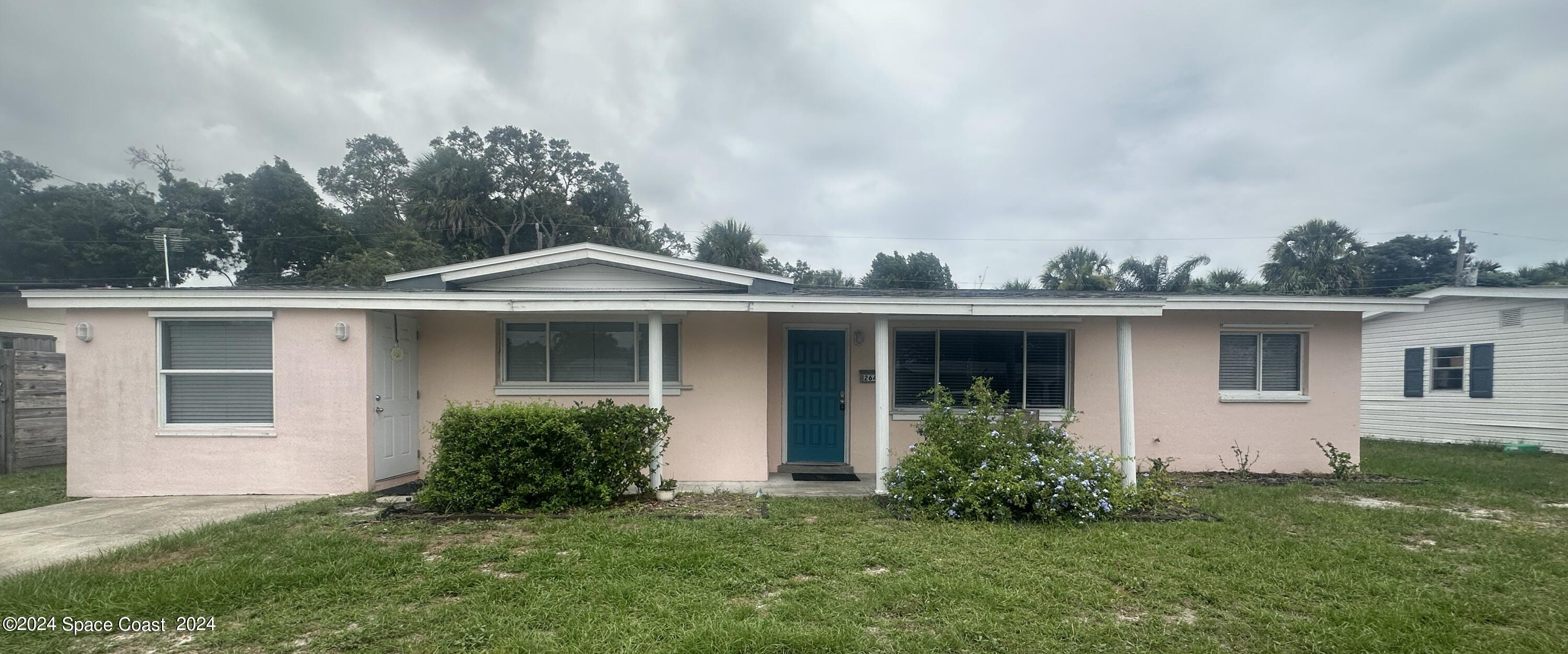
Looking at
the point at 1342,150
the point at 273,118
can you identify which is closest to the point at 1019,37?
the point at 1342,150

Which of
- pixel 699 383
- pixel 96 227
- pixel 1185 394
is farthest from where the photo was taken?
pixel 96 227

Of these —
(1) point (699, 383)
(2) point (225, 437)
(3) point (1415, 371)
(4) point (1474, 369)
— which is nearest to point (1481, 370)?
(4) point (1474, 369)

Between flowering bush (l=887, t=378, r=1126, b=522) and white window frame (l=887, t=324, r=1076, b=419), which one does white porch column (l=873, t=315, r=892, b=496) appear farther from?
white window frame (l=887, t=324, r=1076, b=419)

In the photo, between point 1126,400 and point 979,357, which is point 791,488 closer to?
point 979,357

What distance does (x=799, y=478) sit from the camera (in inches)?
315

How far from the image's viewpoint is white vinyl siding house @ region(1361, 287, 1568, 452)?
11094 mm

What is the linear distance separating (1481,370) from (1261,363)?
7.52 metres

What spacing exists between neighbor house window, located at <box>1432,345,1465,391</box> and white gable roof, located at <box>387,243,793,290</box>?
13993 mm

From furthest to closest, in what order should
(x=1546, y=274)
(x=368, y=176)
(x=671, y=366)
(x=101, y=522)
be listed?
(x=368, y=176) → (x=1546, y=274) → (x=671, y=366) → (x=101, y=522)

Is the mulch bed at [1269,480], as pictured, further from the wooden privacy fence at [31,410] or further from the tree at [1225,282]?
the tree at [1225,282]

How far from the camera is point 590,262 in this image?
26.7ft

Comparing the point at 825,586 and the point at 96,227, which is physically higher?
the point at 96,227

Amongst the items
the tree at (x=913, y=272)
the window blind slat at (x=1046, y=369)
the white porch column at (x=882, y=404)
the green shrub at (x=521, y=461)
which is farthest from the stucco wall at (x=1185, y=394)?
the tree at (x=913, y=272)

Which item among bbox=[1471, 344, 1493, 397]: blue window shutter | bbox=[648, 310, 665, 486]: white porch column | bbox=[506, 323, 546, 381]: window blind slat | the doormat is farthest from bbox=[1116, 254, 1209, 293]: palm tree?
bbox=[506, 323, 546, 381]: window blind slat
